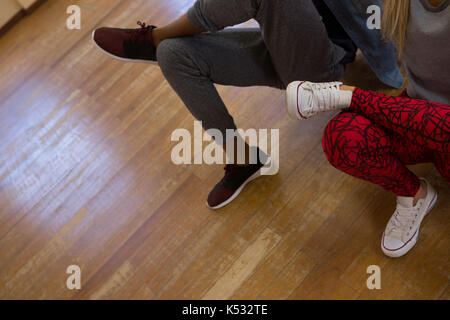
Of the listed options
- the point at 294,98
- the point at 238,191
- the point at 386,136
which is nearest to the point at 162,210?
the point at 238,191

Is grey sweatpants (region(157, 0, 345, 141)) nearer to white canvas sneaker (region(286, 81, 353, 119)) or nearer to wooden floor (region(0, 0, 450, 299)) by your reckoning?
white canvas sneaker (region(286, 81, 353, 119))

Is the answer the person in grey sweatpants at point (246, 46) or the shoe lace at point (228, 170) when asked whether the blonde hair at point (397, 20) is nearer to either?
the person in grey sweatpants at point (246, 46)

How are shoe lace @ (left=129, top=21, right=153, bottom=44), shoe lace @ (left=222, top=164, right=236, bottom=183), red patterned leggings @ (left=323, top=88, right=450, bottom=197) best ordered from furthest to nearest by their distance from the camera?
shoe lace @ (left=222, top=164, right=236, bottom=183)
shoe lace @ (left=129, top=21, right=153, bottom=44)
red patterned leggings @ (left=323, top=88, right=450, bottom=197)

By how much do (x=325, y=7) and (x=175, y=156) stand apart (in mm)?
727

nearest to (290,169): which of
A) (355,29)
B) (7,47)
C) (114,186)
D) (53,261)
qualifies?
(355,29)

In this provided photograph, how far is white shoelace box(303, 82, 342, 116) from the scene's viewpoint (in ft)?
3.09

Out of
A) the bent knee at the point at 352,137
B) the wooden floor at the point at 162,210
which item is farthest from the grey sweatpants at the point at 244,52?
the wooden floor at the point at 162,210

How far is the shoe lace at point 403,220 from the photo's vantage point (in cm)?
107

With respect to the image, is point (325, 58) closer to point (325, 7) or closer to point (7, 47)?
point (325, 7)

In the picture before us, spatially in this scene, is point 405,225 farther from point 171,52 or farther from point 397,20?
point 171,52

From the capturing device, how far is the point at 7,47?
225cm

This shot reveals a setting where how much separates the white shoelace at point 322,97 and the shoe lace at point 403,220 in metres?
0.36

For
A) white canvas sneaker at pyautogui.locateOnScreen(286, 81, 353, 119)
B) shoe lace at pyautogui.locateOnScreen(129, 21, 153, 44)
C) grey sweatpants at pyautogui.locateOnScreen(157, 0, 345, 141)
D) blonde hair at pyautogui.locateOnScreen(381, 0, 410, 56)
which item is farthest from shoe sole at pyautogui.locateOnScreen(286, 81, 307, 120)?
shoe lace at pyautogui.locateOnScreen(129, 21, 153, 44)

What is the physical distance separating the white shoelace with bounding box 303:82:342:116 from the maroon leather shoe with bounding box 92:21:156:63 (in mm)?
491
